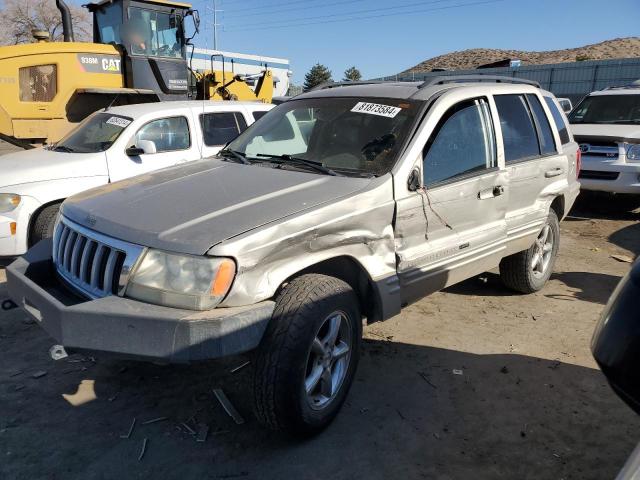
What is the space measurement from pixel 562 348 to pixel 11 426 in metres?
3.74

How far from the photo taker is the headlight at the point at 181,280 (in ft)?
8.07

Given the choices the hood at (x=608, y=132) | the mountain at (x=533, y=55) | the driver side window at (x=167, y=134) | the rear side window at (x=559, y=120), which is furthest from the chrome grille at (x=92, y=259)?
the mountain at (x=533, y=55)

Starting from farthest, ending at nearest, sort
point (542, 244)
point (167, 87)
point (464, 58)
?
point (464, 58) → point (167, 87) → point (542, 244)

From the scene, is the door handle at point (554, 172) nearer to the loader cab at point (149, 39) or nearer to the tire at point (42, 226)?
the tire at point (42, 226)

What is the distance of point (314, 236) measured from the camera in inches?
110

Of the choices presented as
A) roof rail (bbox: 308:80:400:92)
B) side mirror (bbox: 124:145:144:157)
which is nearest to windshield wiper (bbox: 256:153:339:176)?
roof rail (bbox: 308:80:400:92)

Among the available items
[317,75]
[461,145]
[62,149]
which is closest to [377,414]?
[461,145]

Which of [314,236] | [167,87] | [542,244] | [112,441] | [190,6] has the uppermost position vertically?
[190,6]

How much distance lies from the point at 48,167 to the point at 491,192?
4.45 m

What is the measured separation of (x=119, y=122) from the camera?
245 inches

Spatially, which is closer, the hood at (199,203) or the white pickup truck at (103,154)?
the hood at (199,203)

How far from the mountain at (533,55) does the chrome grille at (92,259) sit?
162 ft

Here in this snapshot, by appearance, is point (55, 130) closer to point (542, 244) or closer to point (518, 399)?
point (542, 244)

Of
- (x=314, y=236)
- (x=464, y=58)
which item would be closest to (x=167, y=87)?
(x=314, y=236)
